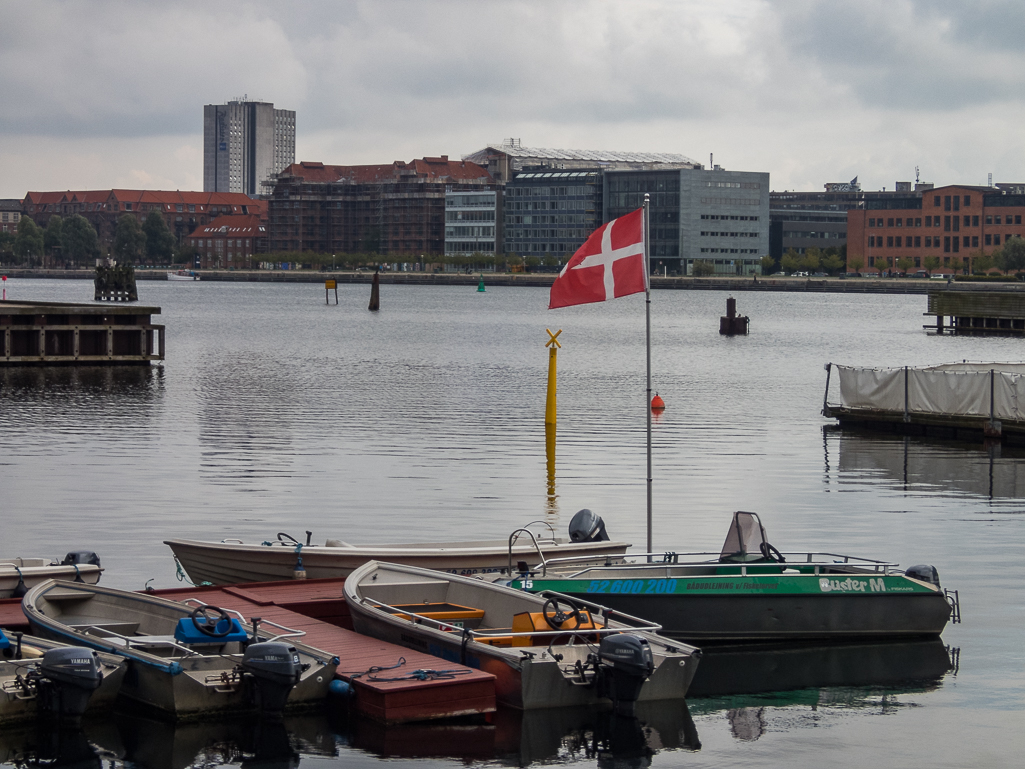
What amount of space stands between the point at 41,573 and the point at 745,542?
410 inches

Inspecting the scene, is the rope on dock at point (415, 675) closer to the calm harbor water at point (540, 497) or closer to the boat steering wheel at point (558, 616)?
the calm harbor water at point (540, 497)

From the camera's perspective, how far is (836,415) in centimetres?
4759

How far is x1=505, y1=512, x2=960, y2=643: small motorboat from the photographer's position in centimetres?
1922

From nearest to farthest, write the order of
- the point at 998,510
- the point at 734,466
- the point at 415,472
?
the point at 998,510 < the point at 415,472 < the point at 734,466

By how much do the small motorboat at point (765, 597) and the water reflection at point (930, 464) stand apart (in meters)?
14.1

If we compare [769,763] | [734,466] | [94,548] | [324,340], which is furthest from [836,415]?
[324,340]

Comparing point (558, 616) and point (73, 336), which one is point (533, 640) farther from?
point (73, 336)

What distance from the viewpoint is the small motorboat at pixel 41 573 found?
20250 millimetres

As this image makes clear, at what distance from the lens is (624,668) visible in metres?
15.9

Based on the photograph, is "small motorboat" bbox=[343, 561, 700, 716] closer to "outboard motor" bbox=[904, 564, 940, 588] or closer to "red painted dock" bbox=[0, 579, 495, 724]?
"red painted dock" bbox=[0, 579, 495, 724]

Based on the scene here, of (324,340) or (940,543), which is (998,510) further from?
(324,340)

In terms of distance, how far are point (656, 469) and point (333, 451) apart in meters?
9.39

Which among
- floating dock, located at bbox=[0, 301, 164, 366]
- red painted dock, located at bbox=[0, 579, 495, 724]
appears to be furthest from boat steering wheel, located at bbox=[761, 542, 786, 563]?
floating dock, located at bbox=[0, 301, 164, 366]

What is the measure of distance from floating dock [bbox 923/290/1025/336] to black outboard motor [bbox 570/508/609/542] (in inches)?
4057
